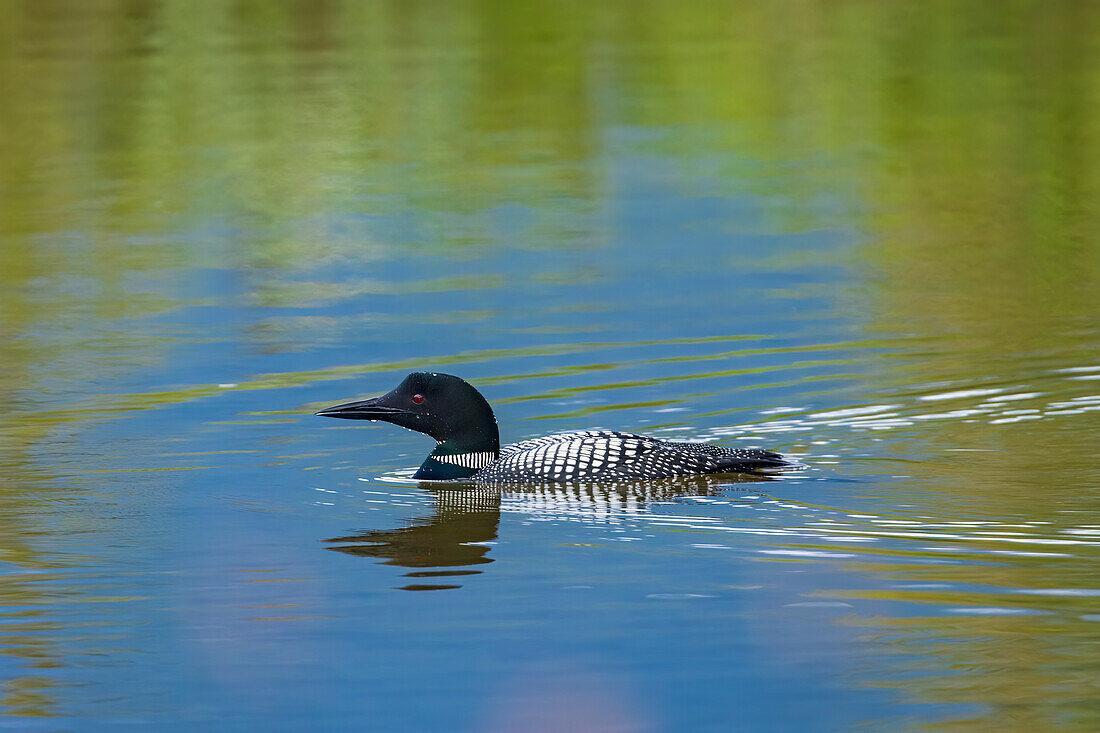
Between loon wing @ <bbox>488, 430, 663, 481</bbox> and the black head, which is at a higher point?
the black head

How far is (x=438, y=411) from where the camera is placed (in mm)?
10078

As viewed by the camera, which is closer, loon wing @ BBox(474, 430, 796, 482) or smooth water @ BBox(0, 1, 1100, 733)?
smooth water @ BBox(0, 1, 1100, 733)

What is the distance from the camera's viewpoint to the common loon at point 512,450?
379 inches

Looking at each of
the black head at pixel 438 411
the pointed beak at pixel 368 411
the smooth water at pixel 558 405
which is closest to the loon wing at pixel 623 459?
the smooth water at pixel 558 405

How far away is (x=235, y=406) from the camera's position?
1116 cm

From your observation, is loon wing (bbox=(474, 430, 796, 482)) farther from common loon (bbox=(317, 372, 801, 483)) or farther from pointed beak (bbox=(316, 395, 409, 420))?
pointed beak (bbox=(316, 395, 409, 420))

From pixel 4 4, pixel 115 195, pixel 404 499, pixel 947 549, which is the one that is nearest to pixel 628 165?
pixel 115 195

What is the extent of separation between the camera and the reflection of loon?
28.0ft

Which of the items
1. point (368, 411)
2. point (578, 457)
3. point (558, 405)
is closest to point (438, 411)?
point (368, 411)

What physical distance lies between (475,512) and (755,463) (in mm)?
1281

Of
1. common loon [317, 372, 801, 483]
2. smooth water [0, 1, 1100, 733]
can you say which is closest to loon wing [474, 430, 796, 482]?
common loon [317, 372, 801, 483]

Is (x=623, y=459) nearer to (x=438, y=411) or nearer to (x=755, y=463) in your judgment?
(x=755, y=463)

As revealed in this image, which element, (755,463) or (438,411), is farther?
(438,411)

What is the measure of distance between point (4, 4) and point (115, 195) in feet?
76.6
